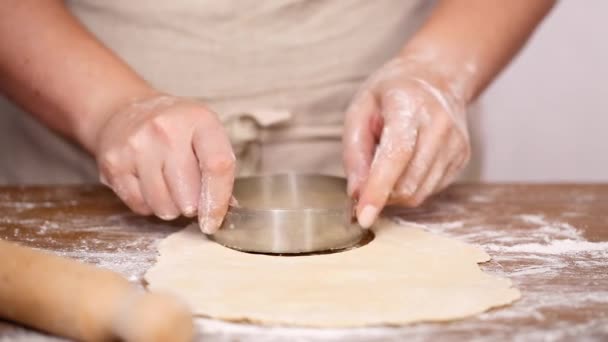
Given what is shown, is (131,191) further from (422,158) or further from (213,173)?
(422,158)

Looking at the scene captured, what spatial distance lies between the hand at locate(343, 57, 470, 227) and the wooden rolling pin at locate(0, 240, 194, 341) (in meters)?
0.49

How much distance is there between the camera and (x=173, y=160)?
1.14m

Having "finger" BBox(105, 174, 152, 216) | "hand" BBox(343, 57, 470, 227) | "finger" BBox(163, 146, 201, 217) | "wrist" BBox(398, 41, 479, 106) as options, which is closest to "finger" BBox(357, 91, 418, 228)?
"hand" BBox(343, 57, 470, 227)

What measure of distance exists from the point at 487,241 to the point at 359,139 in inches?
11.3

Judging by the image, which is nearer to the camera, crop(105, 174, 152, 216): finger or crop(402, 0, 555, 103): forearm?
crop(105, 174, 152, 216): finger

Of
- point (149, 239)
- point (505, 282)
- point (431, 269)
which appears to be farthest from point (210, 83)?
point (505, 282)

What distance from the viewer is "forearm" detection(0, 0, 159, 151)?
1.33m

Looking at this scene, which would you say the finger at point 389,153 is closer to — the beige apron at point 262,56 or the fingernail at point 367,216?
the fingernail at point 367,216

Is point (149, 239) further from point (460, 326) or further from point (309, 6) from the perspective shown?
point (309, 6)

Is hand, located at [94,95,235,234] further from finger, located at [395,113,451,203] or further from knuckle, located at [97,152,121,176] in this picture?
finger, located at [395,113,451,203]

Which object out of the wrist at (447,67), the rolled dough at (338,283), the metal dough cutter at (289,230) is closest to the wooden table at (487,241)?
the rolled dough at (338,283)

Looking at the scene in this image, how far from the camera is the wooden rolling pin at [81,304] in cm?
72

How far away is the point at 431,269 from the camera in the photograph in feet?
3.46

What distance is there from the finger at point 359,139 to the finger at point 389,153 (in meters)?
0.04
